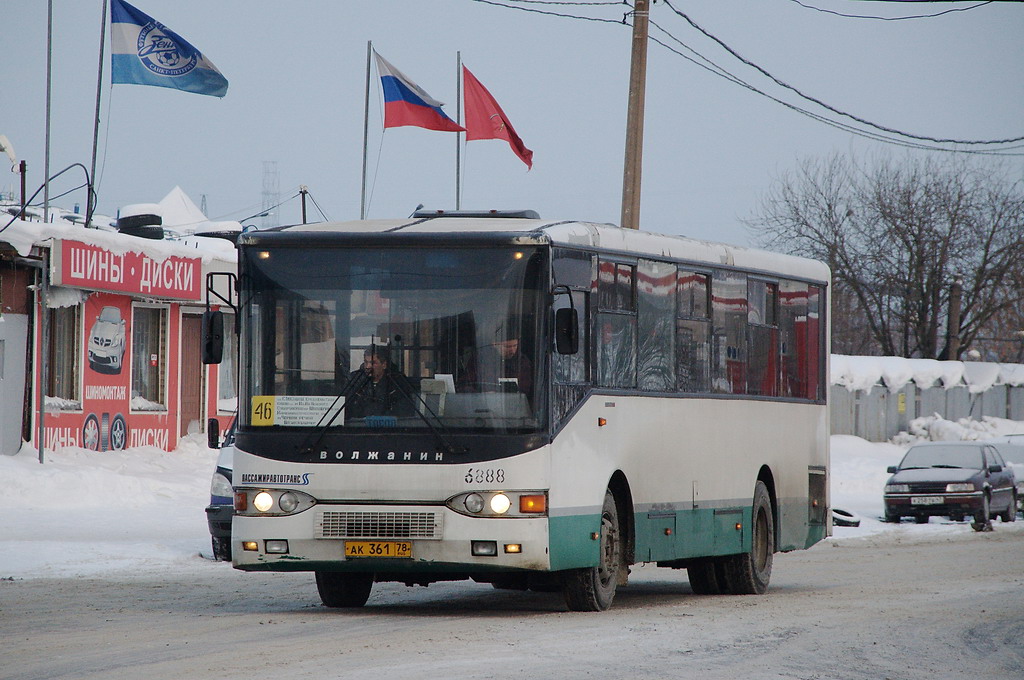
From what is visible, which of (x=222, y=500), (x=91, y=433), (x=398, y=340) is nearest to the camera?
(x=398, y=340)

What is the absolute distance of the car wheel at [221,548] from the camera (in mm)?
16614

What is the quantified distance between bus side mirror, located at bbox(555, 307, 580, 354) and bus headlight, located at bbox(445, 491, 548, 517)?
3.29 feet

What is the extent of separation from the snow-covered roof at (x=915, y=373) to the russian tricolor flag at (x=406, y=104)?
2006 cm

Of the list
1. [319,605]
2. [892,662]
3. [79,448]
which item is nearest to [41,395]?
[79,448]

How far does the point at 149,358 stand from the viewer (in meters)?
28.8

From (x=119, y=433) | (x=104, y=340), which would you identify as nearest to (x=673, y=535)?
(x=104, y=340)

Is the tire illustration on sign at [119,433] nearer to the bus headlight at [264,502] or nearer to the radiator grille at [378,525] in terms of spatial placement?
the bus headlight at [264,502]

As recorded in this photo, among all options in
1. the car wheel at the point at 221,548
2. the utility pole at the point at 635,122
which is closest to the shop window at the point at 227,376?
the utility pole at the point at 635,122

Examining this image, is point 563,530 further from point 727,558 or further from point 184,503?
point 184,503

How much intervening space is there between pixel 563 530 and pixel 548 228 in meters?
2.12

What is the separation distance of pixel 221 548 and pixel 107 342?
11.3 metres

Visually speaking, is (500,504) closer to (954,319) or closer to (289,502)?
(289,502)

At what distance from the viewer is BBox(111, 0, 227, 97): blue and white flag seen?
2730 cm

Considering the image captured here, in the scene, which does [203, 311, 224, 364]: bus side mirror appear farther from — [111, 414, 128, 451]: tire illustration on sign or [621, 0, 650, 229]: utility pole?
[111, 414, 128, 451]: tire illustration on sign
